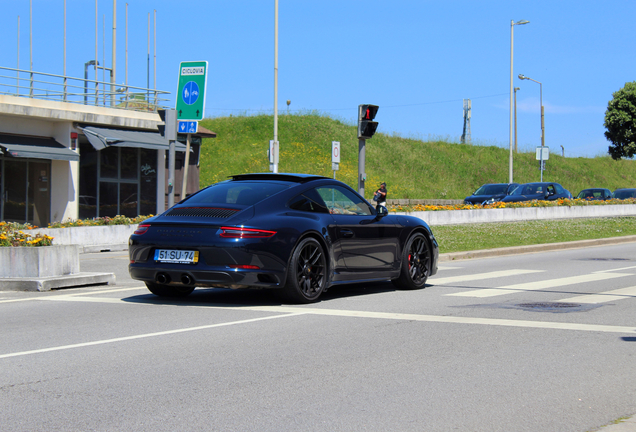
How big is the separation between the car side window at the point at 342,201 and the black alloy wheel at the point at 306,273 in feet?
2.45

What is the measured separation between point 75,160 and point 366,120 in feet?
45.7

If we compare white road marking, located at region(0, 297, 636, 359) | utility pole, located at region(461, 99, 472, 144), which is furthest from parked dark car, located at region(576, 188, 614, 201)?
white road marking, located at region(0, 297, 636, 359)

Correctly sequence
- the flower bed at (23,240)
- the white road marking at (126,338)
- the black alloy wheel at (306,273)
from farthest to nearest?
the flower bed at (23,240)
the black alloy wheel at (306,273)
the white road marking at (126,338)

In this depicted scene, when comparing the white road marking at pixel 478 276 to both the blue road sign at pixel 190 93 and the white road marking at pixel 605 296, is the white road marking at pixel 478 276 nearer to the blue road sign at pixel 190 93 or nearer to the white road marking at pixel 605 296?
the white road marking at pixel 605 296

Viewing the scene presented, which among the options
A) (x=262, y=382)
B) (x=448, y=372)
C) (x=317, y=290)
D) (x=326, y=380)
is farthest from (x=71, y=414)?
(x=317, y=290)

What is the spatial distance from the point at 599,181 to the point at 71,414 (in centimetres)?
7405

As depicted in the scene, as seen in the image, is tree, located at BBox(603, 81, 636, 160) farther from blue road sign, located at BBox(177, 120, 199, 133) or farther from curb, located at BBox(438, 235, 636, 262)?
blue road sign, located at BBox(177, 120, 199, 133)

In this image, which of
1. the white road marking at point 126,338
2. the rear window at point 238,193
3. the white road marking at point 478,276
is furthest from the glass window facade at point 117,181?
the white road marking at point 126,338

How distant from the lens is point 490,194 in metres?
36.2

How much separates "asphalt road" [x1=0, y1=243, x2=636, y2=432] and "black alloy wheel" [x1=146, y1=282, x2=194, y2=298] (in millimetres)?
171

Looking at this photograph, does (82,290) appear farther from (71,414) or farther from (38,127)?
(38,127)

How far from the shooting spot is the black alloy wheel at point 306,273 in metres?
8.37

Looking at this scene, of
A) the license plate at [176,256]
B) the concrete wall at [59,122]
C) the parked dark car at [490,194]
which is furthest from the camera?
the parked dark car at [490,194]

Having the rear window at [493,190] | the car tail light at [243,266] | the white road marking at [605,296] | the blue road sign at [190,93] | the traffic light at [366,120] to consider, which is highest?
the blue road sign at [190,93]
